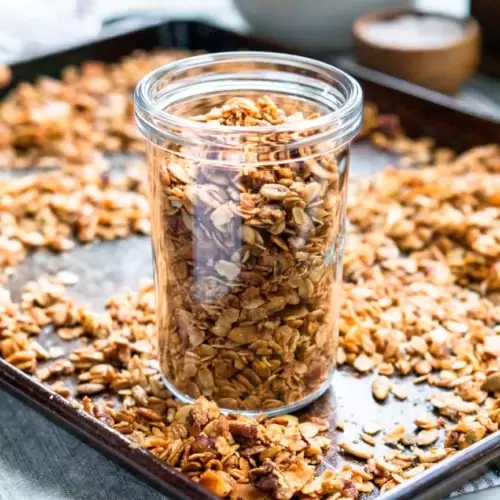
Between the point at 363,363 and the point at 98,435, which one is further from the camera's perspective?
the point at 363,363

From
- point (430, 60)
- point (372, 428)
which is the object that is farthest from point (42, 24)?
point (372, 428)

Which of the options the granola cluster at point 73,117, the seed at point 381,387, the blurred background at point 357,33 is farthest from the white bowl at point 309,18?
the seed at point 381,387

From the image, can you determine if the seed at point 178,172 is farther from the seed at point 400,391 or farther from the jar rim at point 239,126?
the seed at point 400,391

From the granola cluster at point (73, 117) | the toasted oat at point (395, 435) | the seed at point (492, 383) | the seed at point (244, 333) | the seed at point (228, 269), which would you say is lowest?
the granola cluster at point (73, 117)

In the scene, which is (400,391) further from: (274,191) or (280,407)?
(274,191)

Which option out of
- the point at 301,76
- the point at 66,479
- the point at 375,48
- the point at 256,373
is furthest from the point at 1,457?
the point at 375,48

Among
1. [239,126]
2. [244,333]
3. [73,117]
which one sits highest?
[239,126]

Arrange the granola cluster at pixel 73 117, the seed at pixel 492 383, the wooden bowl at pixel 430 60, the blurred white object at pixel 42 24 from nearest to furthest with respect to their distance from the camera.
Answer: the seed at pixel 492 383, the granola cluster at pixel 73 117, the wooden bowl at pixel 430 60, the blurred white object at pixel 42 24
